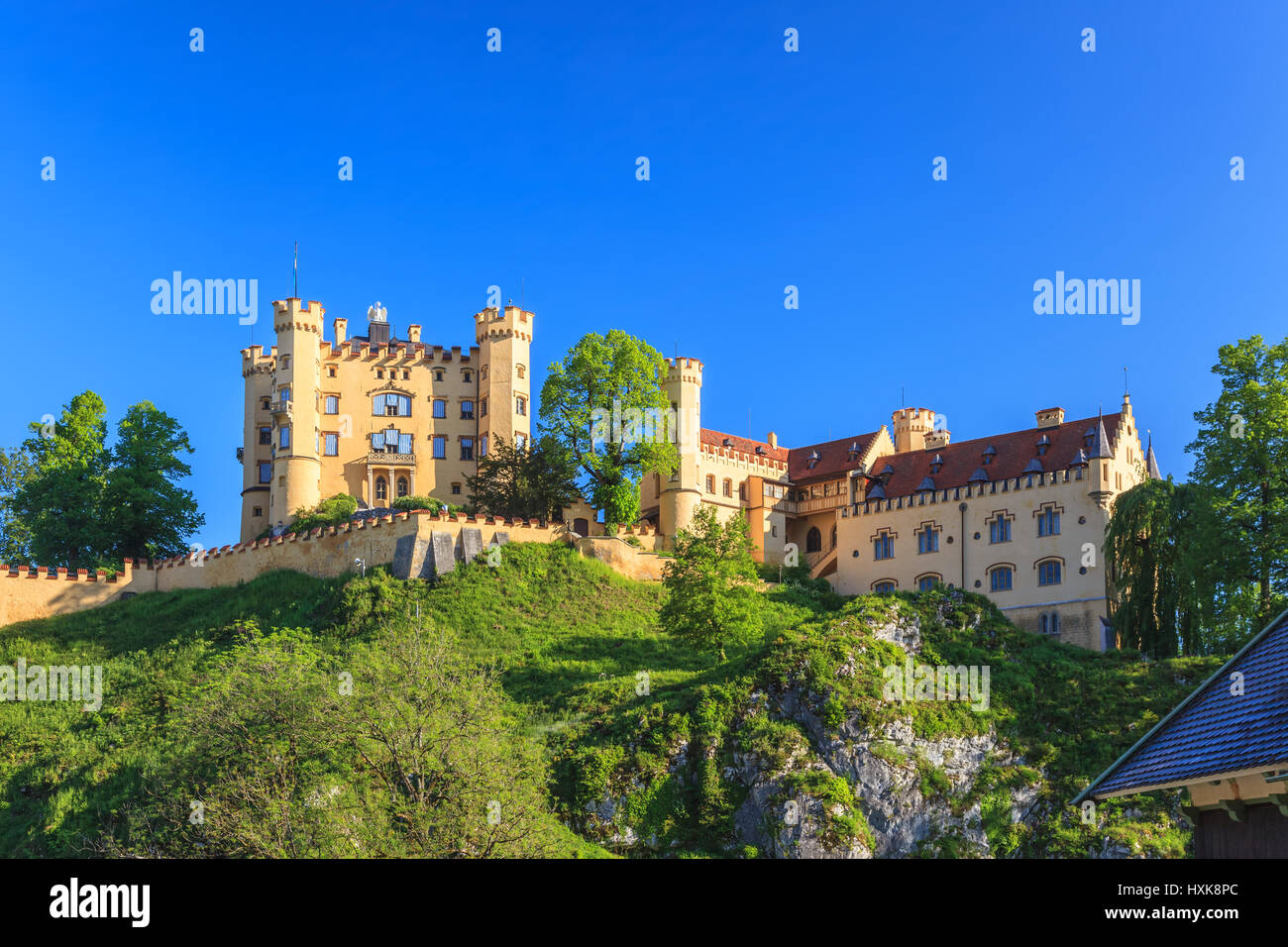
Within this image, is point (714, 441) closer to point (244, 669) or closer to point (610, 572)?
point (610, 572)

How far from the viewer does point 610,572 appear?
73.1 metres

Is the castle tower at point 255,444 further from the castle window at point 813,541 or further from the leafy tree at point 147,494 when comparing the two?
the castle window at point 813,541

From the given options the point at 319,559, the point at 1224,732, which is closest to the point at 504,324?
the point at 319,559

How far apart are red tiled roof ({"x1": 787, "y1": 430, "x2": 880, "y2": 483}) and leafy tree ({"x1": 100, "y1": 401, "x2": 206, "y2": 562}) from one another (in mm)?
38694

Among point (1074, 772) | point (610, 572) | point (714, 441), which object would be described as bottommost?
point (1074, 772)

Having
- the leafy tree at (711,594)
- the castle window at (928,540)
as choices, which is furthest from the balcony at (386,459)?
the castle window at (928,540)

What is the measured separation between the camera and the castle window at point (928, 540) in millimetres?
74812

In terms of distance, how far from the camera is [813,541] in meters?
87.0

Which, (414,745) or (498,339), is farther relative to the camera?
(498,339)

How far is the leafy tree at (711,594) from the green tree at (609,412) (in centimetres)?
1555
